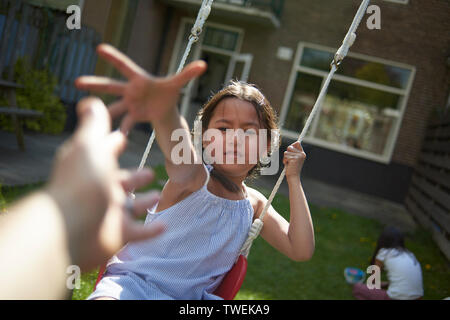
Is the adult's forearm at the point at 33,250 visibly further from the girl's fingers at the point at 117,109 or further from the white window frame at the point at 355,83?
the white window frame at the point at 355,83

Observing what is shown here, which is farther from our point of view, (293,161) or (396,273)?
(396,273)

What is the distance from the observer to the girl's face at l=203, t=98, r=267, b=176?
128cm

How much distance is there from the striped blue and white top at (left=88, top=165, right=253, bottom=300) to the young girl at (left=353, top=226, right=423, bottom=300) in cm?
195

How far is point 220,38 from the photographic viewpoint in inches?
353

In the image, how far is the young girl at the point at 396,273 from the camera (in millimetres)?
2764

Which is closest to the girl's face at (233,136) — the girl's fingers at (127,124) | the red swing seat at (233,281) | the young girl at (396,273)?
the red swing seat at (233,281)

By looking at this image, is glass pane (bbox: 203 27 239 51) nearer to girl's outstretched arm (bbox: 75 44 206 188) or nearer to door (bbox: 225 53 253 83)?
door (bbox: 225 53 253 83)

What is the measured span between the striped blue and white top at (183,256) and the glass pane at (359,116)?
7361 millimetres

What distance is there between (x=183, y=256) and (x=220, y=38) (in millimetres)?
8317

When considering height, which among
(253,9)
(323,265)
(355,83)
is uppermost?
(253,9)

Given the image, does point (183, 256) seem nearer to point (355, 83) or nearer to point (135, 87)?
point (135, 87)

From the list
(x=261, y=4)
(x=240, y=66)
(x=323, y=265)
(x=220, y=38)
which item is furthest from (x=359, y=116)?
(x=323, y=265)

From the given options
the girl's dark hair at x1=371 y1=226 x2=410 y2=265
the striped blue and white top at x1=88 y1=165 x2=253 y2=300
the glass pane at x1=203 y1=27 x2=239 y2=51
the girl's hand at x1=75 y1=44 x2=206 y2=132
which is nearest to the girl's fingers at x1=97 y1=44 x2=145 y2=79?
the girl's hand at x1=75 y1=44 x2=206 y2=132
